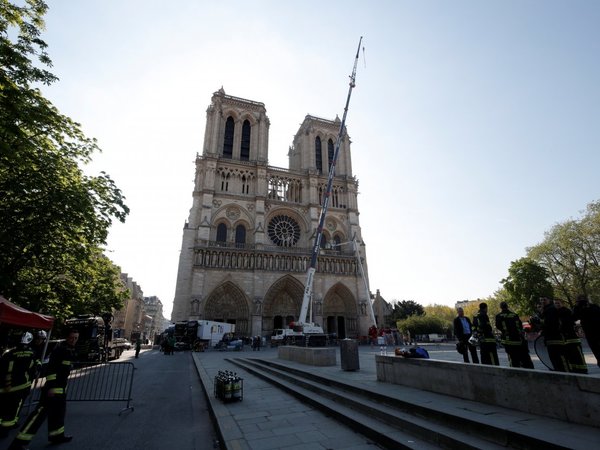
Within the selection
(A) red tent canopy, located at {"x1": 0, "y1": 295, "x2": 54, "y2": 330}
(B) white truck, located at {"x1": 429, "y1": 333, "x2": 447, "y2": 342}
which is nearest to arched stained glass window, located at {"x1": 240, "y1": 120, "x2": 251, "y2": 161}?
(B) white truck, located at {"x1": 429, "y1": 333, "x2": 447, "y2": 342}

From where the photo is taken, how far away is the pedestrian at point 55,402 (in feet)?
13.4

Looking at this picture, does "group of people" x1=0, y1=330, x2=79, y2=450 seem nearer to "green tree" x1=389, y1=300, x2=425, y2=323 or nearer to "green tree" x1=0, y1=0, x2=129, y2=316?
"green tree" x1=0, y1=0, x2=129, y2=316

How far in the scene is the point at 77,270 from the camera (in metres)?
11.3

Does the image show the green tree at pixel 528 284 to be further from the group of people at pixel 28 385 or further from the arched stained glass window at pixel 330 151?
the group of people at pixel 28 385

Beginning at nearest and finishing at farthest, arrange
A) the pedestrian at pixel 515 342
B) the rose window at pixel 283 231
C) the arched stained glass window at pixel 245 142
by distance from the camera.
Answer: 1. the pedestrian at pixel 515 342
2. the rose window at pixel 283 231
3. the arched stained glass window at pixel 245 142

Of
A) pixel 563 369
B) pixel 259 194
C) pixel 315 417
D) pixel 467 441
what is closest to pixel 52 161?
pixel 315 417

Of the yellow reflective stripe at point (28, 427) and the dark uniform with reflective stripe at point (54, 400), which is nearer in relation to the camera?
the yellow reflective stripe at point (28, 427)

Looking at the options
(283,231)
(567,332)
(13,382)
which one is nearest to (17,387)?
(13,382)

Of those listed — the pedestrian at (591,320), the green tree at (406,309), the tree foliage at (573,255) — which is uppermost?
the tree foliage at (573,255)

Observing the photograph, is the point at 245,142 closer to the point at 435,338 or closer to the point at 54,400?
the point at 435,338

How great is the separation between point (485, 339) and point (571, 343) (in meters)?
1.49

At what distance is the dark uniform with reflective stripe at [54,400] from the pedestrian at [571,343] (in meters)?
7.55

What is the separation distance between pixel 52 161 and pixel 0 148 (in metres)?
3.67

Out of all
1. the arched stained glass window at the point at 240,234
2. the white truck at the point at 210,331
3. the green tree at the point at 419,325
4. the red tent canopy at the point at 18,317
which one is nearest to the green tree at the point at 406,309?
the green tree at the point at 419,325
